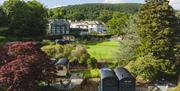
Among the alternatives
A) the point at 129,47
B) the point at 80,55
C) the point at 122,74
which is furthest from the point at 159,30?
the point at 80,55

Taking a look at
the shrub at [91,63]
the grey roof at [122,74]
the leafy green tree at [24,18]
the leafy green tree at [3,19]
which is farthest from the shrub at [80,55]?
the leafy green tree at [3,19]

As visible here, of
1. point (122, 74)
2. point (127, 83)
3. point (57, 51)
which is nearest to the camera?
point (127, 83)

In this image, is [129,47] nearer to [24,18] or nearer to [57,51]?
[57,51]

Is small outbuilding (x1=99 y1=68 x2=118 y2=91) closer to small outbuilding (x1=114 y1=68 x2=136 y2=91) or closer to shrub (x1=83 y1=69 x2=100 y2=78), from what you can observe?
small outbuilding (x1=114 y1=68 x2=136 y2=91)

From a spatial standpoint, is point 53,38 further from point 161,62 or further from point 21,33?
point 161,62

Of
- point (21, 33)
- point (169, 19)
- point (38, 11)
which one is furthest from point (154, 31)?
point (38, 11)

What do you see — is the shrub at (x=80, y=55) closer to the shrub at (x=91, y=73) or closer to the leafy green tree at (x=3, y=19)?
the shrub at (x=91, y=73)

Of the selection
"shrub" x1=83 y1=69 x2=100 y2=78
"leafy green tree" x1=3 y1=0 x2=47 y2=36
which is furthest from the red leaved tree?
"leafy green tree" x1=3 y1=0 x2=47 y2=36
